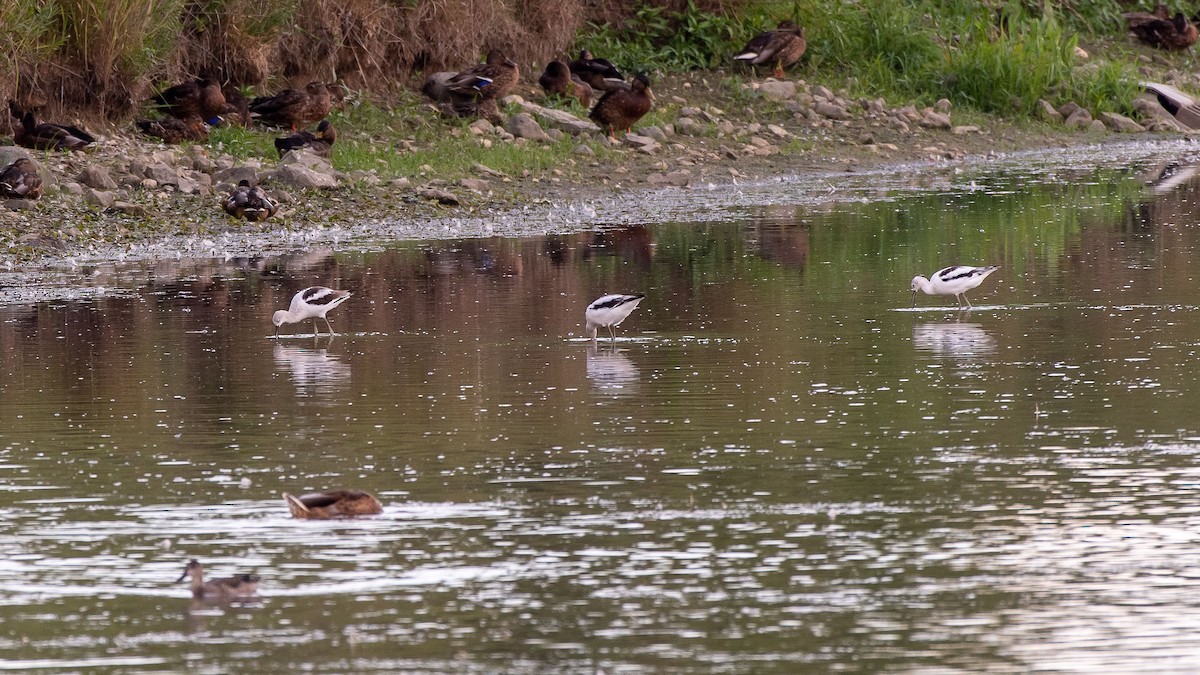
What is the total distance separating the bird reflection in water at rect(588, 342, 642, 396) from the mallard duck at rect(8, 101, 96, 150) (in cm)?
960

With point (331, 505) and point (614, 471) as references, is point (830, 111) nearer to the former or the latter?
point (614, 471)

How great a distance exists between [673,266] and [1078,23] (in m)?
19.7

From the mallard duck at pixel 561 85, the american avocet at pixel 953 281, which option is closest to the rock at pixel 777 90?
the mallard duck at pixel 561 85

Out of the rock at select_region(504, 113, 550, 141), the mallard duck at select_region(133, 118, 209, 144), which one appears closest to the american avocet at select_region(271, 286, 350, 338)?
the mallard duck at select_region(133, 118, 209, 144)

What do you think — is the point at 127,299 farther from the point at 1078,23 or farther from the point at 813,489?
the point at 1078,23

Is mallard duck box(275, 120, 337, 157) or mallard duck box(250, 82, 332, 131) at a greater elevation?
mallard duck box(250, 82, 332, 131)

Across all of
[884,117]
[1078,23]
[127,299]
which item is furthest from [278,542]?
[1078,23]

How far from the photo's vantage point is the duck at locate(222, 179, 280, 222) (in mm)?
18516

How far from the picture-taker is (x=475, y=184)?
21.1 meters

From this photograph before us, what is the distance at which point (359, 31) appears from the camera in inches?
971

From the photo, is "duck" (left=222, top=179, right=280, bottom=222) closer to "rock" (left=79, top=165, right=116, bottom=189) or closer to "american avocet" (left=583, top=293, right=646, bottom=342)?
"rock" (left=79, top=165, right=116, bottom=189)

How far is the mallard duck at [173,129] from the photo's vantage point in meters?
21.5

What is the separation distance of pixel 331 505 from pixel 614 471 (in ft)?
4.52

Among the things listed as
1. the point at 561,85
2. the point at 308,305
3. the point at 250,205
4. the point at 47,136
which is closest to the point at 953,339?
the point at 308,305
